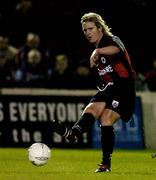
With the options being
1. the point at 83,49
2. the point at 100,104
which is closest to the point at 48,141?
the point at 83,49

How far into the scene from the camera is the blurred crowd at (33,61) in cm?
1650

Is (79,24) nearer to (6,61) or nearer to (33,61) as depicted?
(33,61)

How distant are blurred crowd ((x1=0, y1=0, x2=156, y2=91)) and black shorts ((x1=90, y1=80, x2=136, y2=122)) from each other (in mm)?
6423

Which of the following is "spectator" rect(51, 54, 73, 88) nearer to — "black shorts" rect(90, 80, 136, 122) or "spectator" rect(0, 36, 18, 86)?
"spectator" rect(0, 36, 18, 86)

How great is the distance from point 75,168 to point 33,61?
246 inches

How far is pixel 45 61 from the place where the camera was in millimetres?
17203

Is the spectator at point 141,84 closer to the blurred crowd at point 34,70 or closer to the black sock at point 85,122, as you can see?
the blurred crowd at point 34,70

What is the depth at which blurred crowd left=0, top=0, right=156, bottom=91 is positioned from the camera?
1650 cm

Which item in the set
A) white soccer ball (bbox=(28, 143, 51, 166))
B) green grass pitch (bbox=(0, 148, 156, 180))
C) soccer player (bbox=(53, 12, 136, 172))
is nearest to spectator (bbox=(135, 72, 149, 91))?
green grass pitch (bbox=(0, 148, 156, 180))

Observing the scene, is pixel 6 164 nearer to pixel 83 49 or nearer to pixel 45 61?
pixel 45 61

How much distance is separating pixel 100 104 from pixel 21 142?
666 cm

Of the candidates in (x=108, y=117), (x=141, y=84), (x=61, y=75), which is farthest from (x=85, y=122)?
(x=141, y=84)

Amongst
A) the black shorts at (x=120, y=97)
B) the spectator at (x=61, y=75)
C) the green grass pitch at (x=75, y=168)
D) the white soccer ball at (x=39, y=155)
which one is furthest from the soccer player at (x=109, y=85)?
the spectator at (x=61, y=75)

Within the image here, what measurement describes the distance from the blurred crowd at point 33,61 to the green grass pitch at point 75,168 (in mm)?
3237
